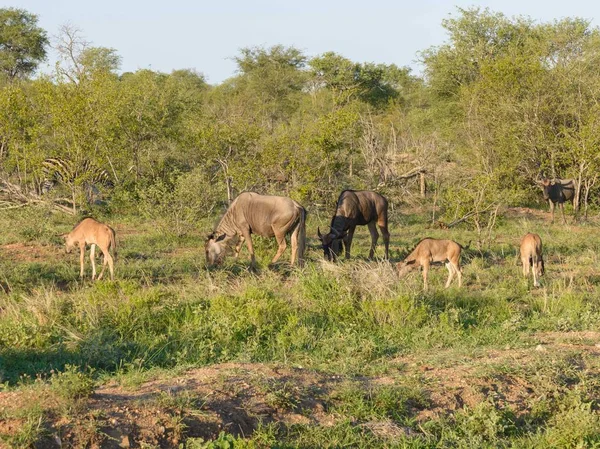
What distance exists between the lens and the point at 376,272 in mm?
9055

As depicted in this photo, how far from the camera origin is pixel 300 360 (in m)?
6.98

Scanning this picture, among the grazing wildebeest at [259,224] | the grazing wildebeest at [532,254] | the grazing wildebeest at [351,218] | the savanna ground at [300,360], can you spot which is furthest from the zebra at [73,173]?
the grazing wildebeest at [532,254]

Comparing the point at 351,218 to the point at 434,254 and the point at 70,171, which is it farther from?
the point at 70,171

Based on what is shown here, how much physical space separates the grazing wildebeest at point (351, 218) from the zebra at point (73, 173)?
6257 mm

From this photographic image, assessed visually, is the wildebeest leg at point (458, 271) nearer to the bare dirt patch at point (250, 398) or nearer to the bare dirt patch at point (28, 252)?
the bare dirt patch at point (250, 398)

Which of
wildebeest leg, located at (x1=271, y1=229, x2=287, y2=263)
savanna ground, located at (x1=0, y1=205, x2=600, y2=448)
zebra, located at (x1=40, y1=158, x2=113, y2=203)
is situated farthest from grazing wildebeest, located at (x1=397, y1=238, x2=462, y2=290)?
zebra, located at (x1=40, y1=158, x2=113, y2=203)

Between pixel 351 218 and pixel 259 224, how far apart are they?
177 cm

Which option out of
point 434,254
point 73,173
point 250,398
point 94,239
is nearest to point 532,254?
point 434,254

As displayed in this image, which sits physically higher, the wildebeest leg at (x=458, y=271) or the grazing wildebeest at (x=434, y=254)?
the grazing wildebeest at (x=434, y=254)

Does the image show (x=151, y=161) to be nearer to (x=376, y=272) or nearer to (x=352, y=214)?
(x=352, y=214)

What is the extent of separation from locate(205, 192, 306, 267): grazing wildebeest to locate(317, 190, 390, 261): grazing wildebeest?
2.33 ft

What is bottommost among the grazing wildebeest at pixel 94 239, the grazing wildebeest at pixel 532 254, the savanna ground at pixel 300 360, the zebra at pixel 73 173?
the savanna ground at pixel 300 360

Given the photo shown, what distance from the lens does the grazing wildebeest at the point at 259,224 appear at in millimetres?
12695

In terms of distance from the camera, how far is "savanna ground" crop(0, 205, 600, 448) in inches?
191
